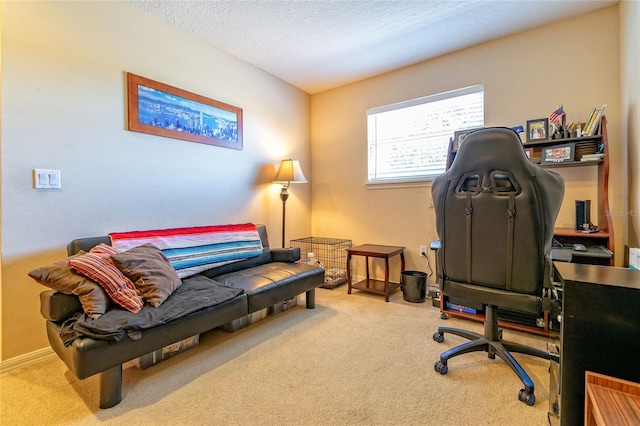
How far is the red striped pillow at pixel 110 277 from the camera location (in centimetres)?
157

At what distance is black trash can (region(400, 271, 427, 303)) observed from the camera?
9.61 ft

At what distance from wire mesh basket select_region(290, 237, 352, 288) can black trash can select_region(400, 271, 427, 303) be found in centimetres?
88

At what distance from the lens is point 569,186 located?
2.46m

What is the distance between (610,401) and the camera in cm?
69

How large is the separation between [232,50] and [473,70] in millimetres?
2435

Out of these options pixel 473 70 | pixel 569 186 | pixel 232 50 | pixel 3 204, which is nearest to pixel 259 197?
pixel 232 50

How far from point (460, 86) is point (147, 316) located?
3.31 m

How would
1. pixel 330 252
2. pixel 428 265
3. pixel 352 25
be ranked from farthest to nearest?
pixel 330 252, pixel 428 265, pixel 352 25

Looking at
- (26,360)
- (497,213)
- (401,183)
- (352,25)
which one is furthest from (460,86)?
(26,360)

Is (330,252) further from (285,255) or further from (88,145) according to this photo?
(88,145)

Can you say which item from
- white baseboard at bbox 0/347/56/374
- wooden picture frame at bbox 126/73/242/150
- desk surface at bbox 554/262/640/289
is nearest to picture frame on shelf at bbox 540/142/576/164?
desk surface at bbox 554/262/640/289

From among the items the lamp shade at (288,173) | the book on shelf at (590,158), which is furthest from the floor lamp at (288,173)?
the book on shelf at (590,158)

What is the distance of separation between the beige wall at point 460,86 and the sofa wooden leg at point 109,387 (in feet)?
9.08

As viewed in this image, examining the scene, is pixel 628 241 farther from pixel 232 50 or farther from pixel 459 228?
pixel 232 50
